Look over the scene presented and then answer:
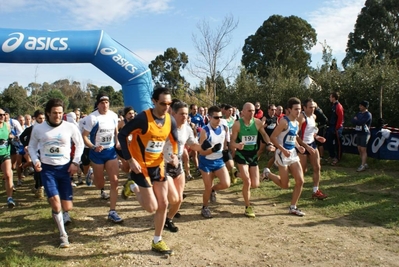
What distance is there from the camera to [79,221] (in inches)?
222

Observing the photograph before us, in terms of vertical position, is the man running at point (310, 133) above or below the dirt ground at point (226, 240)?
above

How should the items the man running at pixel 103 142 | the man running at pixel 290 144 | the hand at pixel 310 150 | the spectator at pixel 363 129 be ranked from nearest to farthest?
the man running at pixel 103 142, the man running at pixel 290 144, the hand at pixel 310 150, the spectator at pixel 363 129

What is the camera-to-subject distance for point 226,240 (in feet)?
15.7

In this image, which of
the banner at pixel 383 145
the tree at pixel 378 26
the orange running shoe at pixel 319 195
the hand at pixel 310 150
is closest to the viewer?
the hand at pixel 310 150

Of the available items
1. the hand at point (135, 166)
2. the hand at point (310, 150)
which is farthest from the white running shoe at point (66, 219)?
the hand at point (310, 150)

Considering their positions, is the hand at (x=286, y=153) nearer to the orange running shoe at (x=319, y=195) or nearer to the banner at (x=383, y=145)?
the orange running shoe at (x=319, y=195)

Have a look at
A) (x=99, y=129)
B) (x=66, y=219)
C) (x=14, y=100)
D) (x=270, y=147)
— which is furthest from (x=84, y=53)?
(x=14, y=100)

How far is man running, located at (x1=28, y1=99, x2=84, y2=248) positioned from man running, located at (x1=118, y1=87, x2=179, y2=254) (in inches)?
41.2

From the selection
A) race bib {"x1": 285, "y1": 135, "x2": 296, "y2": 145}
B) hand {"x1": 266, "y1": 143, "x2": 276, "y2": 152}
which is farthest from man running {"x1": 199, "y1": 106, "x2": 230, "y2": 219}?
race bib {"x1": 285, "y1": 135, "x2": 296, "y2": 145}

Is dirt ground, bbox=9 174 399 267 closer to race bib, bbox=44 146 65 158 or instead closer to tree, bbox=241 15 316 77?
race bib, bbox=44 146 65 158

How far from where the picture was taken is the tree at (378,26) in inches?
1259

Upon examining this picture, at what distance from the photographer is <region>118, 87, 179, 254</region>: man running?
412 centimetres

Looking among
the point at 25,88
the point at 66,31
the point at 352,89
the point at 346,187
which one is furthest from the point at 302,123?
the point at 25,88

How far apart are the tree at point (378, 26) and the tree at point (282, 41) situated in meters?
4.58
